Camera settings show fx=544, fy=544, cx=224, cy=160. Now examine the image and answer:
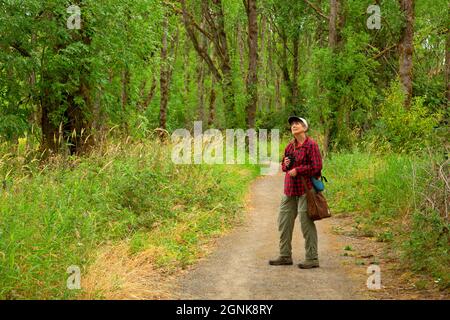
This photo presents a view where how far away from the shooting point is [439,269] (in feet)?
21.7

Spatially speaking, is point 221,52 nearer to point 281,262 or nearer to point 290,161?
point 290,161

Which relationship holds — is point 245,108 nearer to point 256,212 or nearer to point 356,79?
point 356,79

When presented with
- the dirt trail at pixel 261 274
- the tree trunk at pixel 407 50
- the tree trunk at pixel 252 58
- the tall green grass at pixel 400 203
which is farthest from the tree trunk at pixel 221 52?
the dirt trail at pixel 261 274

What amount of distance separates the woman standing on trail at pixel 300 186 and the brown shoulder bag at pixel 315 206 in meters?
0.08

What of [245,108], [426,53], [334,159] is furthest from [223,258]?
[426,53]

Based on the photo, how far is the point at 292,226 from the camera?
768cm

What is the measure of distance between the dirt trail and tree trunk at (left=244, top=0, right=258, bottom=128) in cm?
1351

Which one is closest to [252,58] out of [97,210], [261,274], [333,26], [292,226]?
[333,26]

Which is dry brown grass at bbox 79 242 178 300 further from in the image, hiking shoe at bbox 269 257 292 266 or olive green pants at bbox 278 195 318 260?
olive green pants at bbox 278 195 318 260

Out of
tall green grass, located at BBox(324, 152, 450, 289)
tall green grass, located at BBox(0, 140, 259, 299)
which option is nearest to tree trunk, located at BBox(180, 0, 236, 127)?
tall green grass, located at BBox(324, 152, 450, 289)

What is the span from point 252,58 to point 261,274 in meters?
16.7

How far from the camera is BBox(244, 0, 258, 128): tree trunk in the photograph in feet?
73.5

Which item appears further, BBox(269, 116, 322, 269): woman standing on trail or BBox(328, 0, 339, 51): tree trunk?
BBox(328, 0, 339, 51): tree trunk
